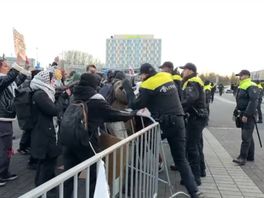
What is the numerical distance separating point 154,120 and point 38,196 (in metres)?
3.04

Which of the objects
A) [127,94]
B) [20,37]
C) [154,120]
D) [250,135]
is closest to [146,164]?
[154,120]

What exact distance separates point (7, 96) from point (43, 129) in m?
1.28

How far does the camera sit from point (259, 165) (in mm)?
7066

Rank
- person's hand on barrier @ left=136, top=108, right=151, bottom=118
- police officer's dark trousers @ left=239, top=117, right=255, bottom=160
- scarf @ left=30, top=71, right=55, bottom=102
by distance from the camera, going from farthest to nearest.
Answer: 1. police officer's dark trousers @ left=239, top=117, right=255, bottom=160
2. scarf @ left=30, top=71, right=55, bottom=102
3. person's hand on barrier @ left=136, top=108, right=151, bottom=118

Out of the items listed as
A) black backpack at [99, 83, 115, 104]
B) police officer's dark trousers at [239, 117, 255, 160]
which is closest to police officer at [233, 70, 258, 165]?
police officer's dark trousers at [239, 117, 255, 160]

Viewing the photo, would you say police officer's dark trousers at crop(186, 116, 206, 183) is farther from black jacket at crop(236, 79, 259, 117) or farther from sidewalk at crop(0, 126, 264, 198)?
black jacket at crop(236, 79, 259, 117)

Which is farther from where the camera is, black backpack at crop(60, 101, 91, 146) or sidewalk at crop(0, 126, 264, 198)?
sidewalk at crop(0, 126, 264, 198)

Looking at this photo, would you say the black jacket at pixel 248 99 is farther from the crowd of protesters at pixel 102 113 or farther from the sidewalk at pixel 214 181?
the crowd of protesters at pixel 102 113

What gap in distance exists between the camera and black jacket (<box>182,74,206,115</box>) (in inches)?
217

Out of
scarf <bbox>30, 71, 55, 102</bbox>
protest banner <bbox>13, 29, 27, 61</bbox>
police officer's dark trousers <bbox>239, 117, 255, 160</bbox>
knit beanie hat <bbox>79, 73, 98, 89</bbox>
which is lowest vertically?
police officer's dark trousers <bbox>239, 117, 255, 160</bbox>

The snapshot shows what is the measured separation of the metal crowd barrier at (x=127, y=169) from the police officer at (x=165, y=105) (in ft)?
0.77

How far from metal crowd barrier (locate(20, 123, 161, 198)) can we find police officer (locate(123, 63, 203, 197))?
0.23m

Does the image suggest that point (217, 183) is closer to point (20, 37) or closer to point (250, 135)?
point (250, 135)

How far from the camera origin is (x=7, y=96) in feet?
18.3
